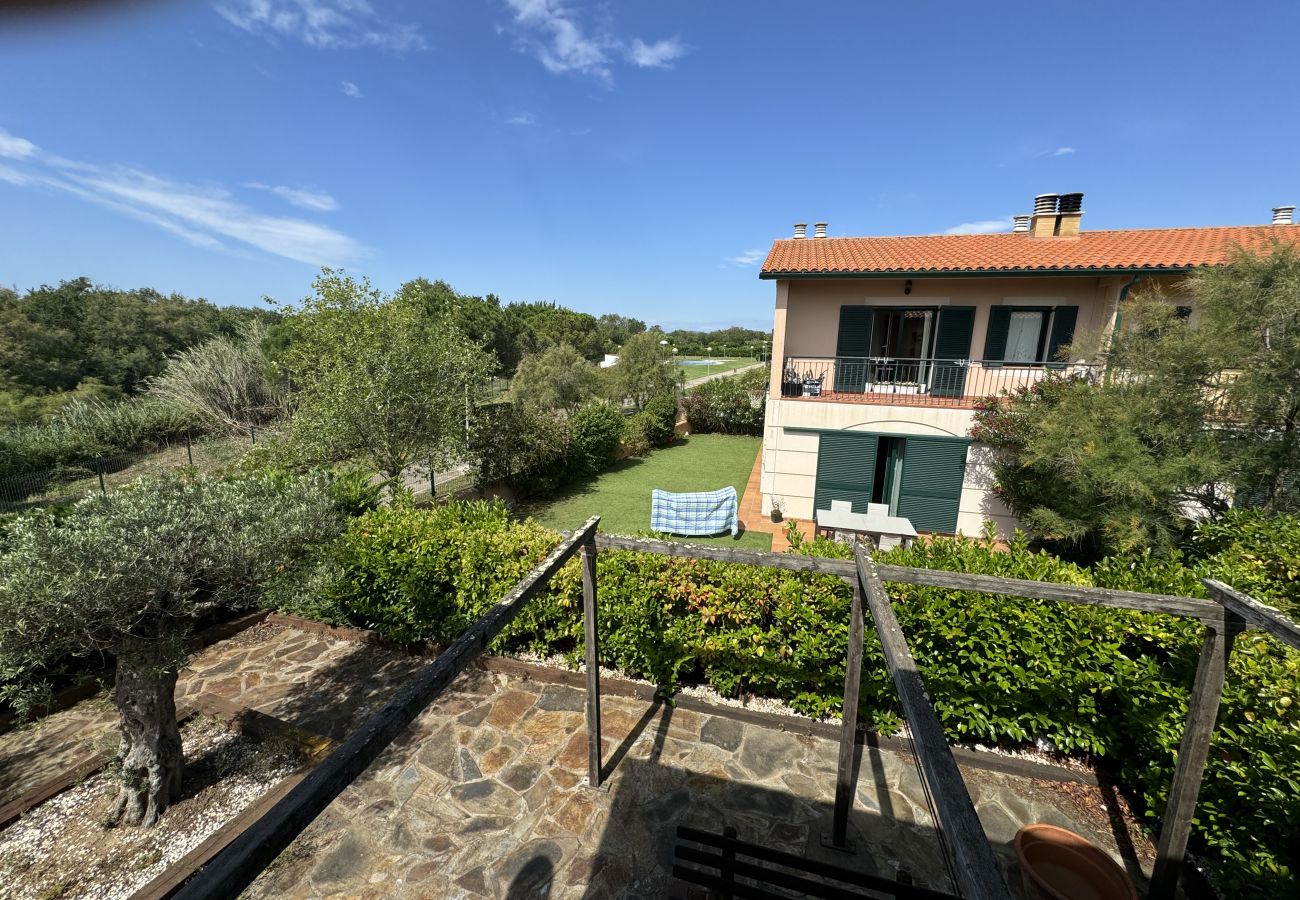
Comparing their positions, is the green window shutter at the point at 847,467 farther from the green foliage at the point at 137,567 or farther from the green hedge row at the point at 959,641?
the green foliage at the point at 137,567

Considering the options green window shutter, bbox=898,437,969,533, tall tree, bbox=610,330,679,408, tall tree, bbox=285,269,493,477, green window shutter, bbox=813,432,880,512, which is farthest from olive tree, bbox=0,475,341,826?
tall tree, bbox=610,330,679,408

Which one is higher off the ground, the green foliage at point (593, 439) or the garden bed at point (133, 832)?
the green foliage at point (593, 439)

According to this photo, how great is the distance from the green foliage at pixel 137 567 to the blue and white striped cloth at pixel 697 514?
270 inches

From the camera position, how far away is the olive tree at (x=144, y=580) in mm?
2799

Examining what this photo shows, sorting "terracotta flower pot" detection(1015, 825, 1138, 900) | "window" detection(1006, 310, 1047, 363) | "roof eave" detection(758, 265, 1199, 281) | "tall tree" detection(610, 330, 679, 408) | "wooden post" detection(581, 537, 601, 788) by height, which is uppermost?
"roof eave" detection(758, 265, 1199, 281)

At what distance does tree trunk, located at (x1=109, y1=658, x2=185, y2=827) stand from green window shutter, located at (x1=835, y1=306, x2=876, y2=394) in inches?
469

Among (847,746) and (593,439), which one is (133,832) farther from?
(593,439)

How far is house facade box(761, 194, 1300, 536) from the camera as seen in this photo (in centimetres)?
1005

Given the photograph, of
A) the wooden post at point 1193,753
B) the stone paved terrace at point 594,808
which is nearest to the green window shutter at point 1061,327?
the stone paved terrace at point 594,808

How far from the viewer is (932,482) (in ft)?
33.8

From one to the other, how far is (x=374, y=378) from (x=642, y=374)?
14.8 m

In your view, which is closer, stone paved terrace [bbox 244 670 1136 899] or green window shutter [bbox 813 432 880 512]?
stone paved terrace [bbox 244 670 1136 899]

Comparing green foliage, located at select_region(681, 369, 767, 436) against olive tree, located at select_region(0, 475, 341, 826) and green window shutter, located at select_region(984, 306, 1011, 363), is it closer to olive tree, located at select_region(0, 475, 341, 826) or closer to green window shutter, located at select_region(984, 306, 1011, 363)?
green window shutter, located at select_region(984, 306, 1011, 363)

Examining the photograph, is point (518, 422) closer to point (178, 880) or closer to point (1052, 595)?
point (178, 880)
